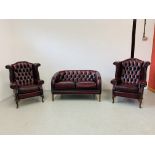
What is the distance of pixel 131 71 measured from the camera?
4.59 m

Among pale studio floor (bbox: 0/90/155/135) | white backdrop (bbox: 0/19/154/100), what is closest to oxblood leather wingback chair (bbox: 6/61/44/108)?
pale studio floor (bbox: 0/90/155/135)

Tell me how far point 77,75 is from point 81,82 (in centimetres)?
46

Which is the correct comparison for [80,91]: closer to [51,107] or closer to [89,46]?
[51,107]

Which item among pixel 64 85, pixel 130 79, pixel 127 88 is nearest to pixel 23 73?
pixel 64 85

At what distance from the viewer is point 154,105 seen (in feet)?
13.8

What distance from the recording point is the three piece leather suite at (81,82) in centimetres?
416

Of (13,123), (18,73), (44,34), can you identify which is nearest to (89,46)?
(44,34)

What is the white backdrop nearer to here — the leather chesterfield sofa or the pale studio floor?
the leather chesterfield sofa

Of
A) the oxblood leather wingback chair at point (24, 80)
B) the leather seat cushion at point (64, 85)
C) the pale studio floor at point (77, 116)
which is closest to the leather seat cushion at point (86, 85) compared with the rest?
the leather seat cushion at point (64, 85)
